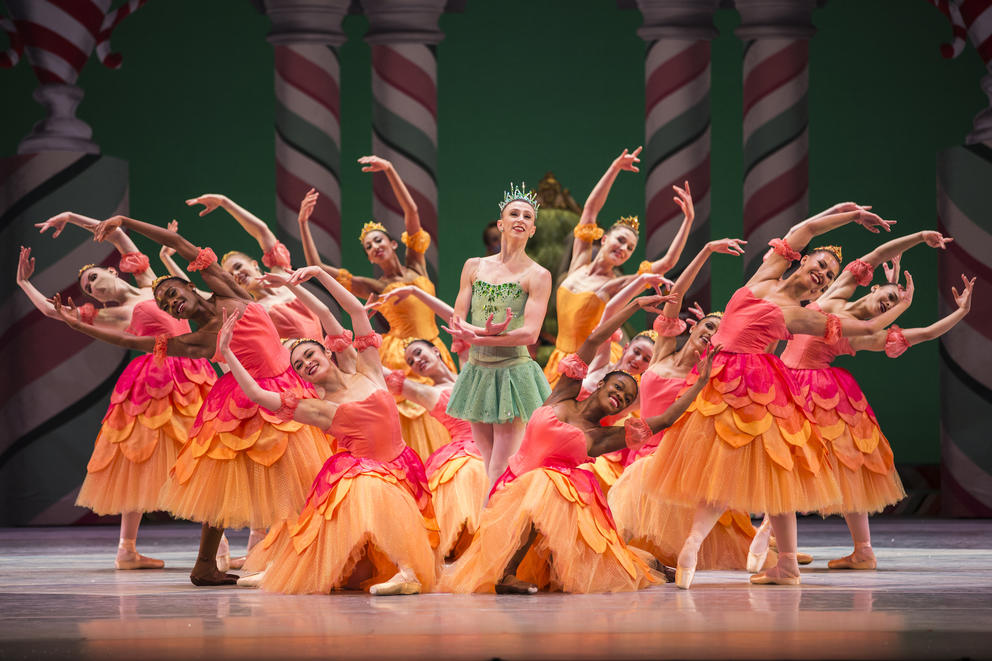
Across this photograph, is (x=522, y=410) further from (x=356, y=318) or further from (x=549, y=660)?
(x=549, y=660)

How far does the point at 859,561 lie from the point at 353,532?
2.37m

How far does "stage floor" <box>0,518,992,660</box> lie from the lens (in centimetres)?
418

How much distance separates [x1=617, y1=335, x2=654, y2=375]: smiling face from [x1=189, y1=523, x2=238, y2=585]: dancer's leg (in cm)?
210

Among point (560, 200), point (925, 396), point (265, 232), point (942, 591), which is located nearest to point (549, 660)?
point (942, 591)

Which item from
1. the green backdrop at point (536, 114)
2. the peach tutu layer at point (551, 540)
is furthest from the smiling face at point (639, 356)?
the green backdrop at point (536, 114)

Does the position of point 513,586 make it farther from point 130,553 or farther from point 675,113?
point 675,113

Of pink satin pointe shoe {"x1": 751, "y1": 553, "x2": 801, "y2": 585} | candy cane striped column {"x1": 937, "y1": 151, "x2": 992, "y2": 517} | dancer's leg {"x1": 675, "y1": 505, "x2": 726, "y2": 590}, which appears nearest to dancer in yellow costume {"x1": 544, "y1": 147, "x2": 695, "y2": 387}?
dancer's leg {"x1": 675, "y1": 505, "x2": 726, "y2": 590}

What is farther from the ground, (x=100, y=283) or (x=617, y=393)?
(x=100, y=283)

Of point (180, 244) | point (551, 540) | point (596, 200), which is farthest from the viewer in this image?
point (596, 200)

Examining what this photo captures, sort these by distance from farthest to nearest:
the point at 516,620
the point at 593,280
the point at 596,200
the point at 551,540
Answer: the point at 593,280, the point at 596,200, the point at 551,540, the point at 516,620

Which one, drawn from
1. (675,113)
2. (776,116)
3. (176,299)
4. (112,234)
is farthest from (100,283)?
(776,116)

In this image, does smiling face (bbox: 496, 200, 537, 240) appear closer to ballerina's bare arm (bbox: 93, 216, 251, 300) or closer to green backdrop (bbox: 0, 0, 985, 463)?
ballerina's bare arm (bbox: 93, 216, 251, 300)

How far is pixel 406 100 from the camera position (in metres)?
10.2

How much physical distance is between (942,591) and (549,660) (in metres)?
2.14
